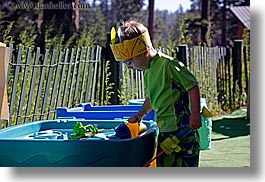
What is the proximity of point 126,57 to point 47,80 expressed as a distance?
121 centimetres

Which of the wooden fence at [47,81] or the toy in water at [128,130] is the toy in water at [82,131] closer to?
the toy in water at [128,130]

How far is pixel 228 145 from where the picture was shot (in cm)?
368

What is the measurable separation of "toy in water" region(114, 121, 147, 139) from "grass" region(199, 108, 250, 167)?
0.64m

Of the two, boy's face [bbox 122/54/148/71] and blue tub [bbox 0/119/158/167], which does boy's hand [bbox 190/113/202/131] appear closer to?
blue tub [bbox 0/119/158/167]

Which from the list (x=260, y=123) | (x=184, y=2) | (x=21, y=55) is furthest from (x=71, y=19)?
(x=260, y=123)

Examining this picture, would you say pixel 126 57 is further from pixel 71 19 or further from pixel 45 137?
pixel 71 19

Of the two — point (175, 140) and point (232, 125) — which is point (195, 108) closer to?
point (175, 140)

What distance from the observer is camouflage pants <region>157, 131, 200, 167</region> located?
256 centimetres

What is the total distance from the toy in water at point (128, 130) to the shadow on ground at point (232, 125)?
1530 millimetres

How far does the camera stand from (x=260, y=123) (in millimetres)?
2791

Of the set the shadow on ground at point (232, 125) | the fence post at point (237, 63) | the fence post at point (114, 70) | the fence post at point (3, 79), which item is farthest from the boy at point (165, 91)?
the fence post at point (237, 63)

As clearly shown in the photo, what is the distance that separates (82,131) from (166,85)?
43cm

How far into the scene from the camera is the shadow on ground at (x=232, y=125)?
4.12 m

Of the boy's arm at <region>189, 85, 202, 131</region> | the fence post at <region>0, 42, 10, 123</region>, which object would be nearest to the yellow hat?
the boy's arm at <region>189, 85, 202, 131</region>
